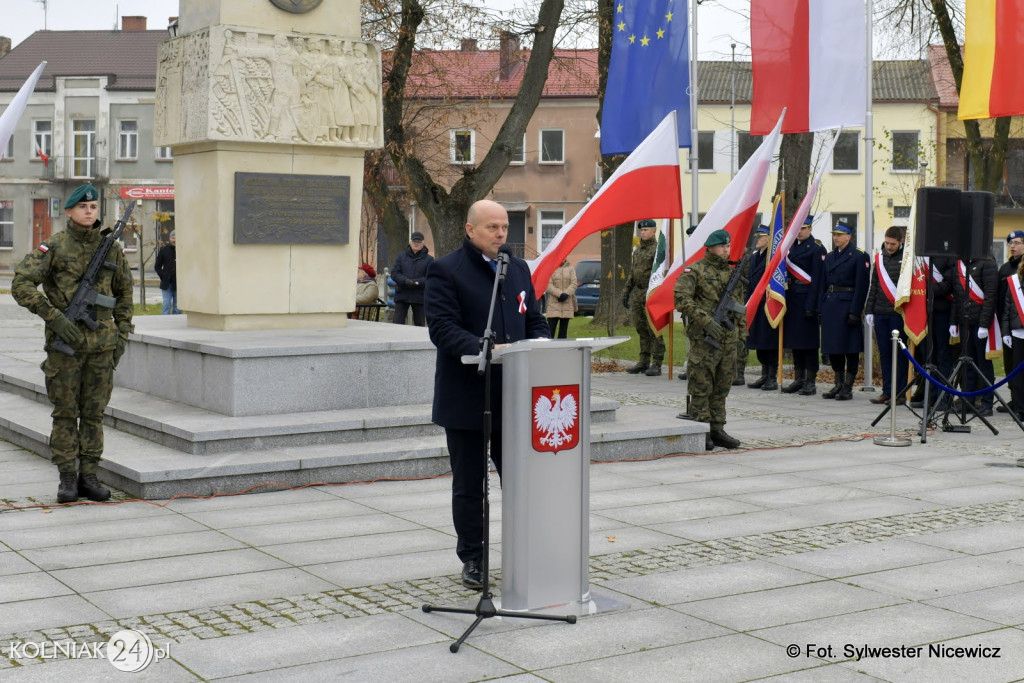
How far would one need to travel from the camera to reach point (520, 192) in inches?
2140

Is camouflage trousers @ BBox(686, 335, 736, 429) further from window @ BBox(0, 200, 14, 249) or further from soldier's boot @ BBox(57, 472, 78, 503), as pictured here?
window @ BBox(0, 200, 14, 249)

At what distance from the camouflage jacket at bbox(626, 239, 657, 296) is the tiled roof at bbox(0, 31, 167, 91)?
154ft

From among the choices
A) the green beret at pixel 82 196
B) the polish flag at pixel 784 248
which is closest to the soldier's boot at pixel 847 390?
the polish flag at pixel 784 248

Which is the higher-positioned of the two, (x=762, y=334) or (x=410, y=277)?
(x=410, y=277)

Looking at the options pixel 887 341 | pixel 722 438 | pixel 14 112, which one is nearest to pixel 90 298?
pixel 14 112

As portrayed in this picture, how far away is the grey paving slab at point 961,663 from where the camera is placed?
5133 millimetres

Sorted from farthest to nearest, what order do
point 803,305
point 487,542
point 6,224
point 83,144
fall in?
point 6,224, point 83,144, point 803,305, point 487,542

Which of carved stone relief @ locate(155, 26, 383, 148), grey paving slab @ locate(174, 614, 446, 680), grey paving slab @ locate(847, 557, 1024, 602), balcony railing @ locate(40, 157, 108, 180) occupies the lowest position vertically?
grey paving slab @ locate(174, 614, 446, 680)

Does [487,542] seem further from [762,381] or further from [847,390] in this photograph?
[762,381]

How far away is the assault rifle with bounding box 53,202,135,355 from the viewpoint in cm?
857

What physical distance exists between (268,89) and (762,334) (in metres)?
7.53

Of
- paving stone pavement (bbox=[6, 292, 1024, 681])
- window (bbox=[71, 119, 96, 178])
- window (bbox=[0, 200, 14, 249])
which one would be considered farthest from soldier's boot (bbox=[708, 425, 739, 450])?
window (bbox=[0, 200, 14, 249])

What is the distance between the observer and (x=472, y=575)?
6.58 metres

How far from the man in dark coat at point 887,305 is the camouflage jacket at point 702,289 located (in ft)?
12.4
